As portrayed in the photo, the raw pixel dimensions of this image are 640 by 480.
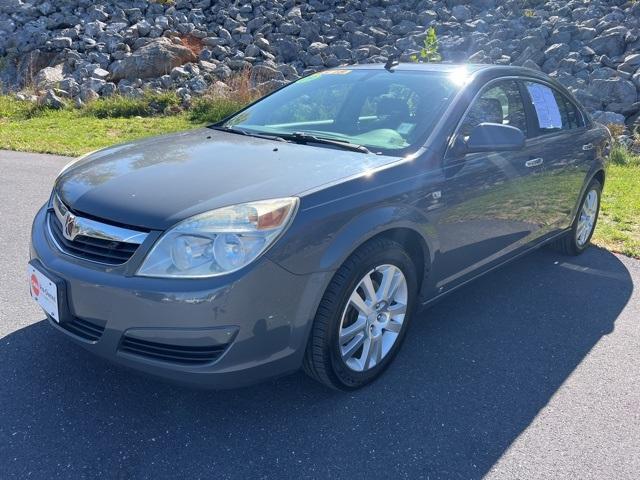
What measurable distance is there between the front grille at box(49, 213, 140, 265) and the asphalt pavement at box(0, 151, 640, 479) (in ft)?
2.46

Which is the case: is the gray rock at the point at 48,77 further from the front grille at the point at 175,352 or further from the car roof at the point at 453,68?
the front grille at the point at 175,352

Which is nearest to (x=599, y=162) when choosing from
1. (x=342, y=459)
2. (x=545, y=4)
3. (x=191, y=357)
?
(x=342, y=459)

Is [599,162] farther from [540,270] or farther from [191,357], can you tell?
[191,357]

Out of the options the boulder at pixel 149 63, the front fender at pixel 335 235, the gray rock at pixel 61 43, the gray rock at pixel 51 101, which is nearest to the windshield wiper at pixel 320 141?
the front fender at pixel 335 235

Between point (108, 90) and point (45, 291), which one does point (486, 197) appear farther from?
point (108, 90)

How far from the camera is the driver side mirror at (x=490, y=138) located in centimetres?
337

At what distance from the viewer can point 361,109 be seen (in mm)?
3848

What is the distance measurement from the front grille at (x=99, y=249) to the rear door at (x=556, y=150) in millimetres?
2855

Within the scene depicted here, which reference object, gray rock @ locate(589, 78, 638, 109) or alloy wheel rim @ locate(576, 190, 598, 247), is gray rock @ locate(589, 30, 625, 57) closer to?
gray rock @ locate(589, 78, 638, 109)

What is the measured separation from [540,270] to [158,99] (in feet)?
33.6

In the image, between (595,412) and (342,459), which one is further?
(595,412)

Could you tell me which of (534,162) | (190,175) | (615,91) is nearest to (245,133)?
(190,175)

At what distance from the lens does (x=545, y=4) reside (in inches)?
669

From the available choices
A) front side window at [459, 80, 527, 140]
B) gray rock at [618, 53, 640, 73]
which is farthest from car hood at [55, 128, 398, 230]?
gray rock at [618, 53, 640, 73]
